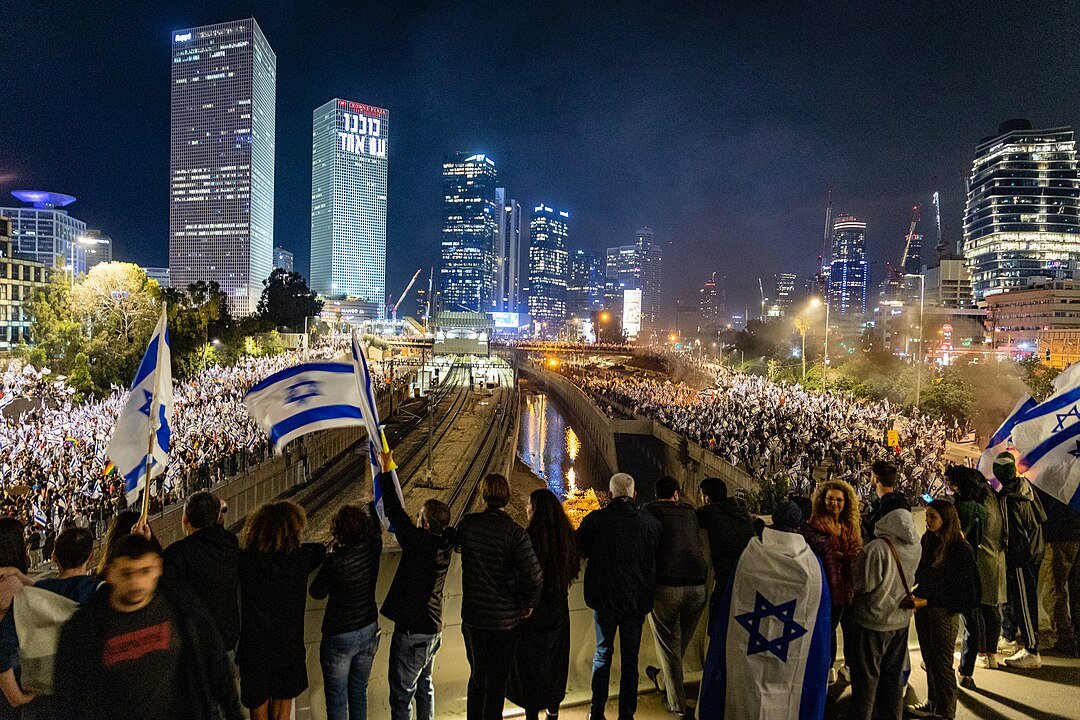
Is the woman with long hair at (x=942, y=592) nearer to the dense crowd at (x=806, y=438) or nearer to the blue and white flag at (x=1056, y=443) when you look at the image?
the blue and white flag at (x=1056, y=443)

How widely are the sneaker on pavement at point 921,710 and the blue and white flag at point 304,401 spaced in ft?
16.4

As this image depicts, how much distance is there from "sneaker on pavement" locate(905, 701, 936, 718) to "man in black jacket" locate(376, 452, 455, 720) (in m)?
3.84

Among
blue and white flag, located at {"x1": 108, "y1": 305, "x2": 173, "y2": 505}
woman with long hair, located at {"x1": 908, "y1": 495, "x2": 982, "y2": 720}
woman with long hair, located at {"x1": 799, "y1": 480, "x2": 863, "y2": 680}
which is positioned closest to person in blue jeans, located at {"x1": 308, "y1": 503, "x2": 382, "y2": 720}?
blue and white flag, located at {"x1": 108, "y1": 305, "x2": 173, "y2": 505}

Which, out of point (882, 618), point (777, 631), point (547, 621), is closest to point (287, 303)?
point (547, 621)

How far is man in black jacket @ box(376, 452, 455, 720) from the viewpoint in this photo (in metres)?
4.20

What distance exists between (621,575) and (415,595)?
4.69ft

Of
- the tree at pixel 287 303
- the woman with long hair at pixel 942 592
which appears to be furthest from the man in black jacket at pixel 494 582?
the tree at pixel 287 303

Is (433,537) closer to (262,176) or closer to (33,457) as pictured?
(33,457)

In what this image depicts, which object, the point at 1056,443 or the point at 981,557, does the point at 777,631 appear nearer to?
the point at 981,557

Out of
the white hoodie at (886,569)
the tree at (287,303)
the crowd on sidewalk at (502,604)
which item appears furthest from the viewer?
the tree at (287,303)

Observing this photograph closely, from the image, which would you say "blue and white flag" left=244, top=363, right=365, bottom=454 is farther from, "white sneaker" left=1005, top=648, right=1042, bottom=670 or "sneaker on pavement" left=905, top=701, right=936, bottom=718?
"white sneaker" left=1005, top=648, right=1042, bottom=670

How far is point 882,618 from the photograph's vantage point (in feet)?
14.5

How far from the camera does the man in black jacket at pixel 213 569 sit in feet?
12.2

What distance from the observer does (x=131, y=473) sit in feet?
17.4
